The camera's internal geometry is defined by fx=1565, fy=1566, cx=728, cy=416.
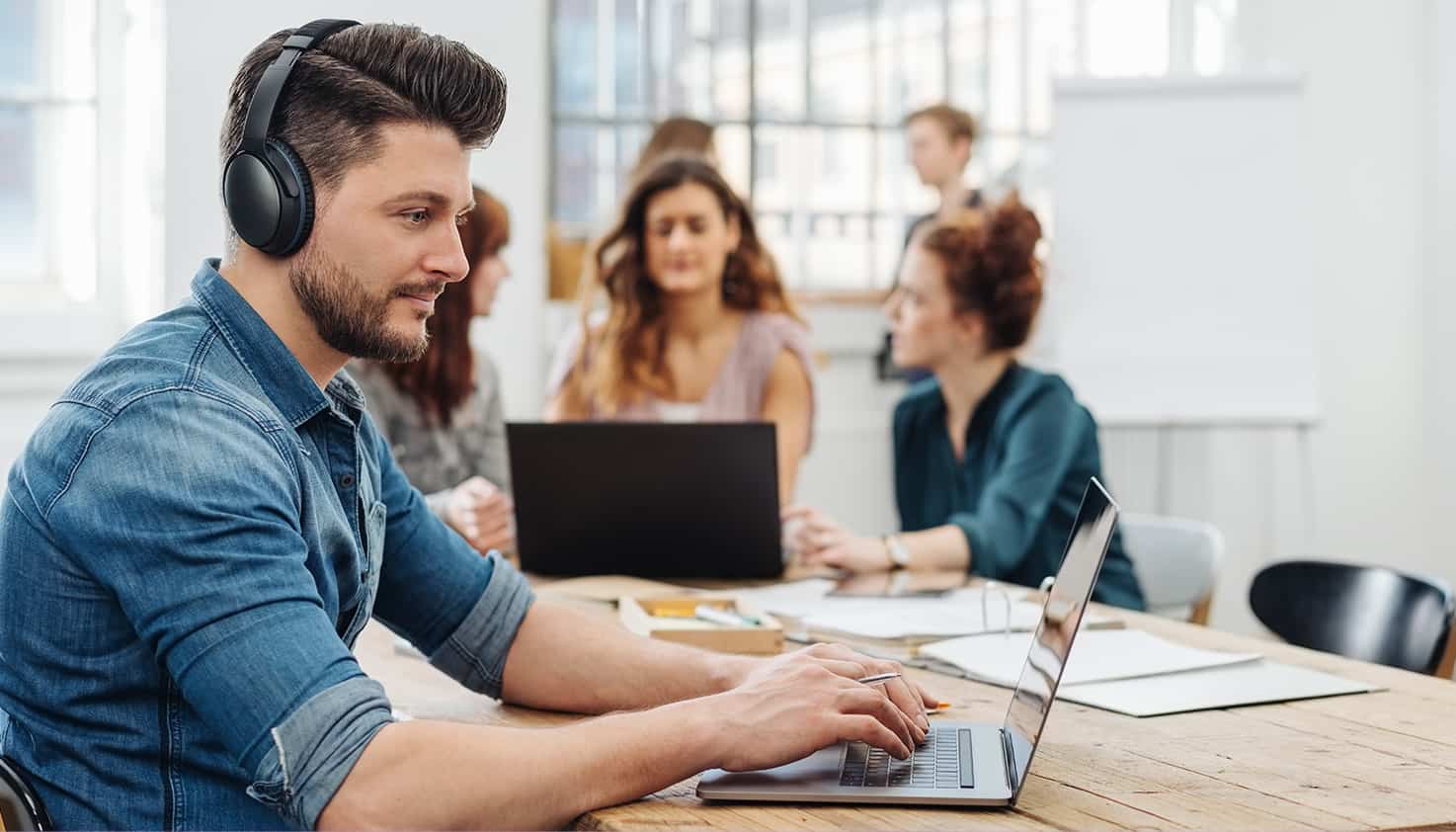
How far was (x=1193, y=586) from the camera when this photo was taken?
297cm

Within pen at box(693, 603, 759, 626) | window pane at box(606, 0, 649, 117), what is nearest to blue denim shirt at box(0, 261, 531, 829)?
pen at box(693, 603, 759, 626)

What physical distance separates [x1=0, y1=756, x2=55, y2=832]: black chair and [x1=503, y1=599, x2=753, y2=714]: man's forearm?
19.7 inches

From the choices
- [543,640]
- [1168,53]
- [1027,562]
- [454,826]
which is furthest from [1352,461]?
[454,826]

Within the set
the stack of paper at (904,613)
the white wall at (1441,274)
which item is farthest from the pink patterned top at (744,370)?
the white wall at (1441,274)

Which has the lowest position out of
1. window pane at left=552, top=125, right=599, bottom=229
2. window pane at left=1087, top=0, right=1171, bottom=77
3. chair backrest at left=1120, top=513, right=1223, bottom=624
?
chair backrest at left=1120, top=513, right=1223, bottom=624

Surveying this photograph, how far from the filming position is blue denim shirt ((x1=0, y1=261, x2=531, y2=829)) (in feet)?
3.61

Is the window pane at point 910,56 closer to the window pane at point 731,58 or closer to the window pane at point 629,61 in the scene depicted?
the window pane at point 731,58

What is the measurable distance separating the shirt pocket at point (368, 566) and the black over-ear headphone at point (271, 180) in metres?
0.28

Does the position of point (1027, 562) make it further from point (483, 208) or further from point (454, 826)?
point (454, 826)

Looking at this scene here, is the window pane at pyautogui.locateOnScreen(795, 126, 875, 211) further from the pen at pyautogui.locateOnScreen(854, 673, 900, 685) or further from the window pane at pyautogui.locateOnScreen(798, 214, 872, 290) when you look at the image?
the pen at pyautogui.locateOnScreen(854, 673, 900, 685)

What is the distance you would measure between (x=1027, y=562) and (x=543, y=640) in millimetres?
1224

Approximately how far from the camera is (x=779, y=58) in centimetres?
477

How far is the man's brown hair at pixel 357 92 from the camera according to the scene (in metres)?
1.29

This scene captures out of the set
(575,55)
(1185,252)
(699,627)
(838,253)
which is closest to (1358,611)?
(699,627)
